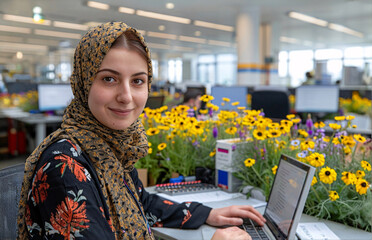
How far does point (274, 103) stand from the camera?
463cm

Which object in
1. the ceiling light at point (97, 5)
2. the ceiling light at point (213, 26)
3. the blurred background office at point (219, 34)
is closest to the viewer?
the blurred background office at point (219, 34)

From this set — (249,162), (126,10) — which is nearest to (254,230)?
(249,162)

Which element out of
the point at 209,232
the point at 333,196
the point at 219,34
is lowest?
the point at 209,232

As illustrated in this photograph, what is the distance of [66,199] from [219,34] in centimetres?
1473

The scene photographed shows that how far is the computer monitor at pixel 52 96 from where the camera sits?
227 inches

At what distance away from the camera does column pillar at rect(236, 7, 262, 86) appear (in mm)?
10164

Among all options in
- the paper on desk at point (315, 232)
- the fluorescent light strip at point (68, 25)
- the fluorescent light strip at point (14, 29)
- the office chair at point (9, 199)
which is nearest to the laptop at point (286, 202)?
the paper on desk at point (315, 232)

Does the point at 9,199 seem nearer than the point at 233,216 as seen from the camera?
Yes

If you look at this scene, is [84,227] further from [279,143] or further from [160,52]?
[160,52]

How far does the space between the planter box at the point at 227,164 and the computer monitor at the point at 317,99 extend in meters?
3.63

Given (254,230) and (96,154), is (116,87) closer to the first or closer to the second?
(96,154)

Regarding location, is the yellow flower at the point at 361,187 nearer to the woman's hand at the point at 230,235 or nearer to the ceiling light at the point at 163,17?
the woman's hand at the point at 230,235

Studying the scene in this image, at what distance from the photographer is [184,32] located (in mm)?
14156

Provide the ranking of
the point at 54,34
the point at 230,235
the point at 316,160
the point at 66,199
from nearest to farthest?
the point at 66,199 → the point at 230,235 → the point at 316,160 → the point at 54,34
